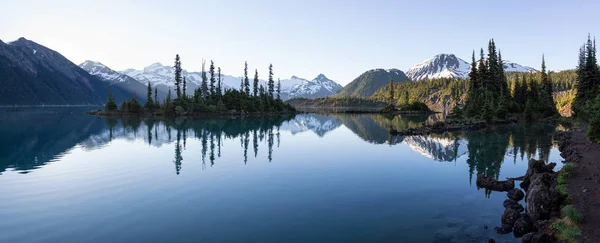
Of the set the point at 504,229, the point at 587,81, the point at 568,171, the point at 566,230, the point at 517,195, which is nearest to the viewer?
the point at 566,230

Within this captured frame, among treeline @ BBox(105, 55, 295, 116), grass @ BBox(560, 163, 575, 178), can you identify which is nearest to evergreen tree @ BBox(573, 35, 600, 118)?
grass @ BBox(560, 163, 575, 178)

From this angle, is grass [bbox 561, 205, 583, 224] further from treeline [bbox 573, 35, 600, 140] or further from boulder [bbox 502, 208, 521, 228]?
treeline [bbox 573, 35, 600, 140]

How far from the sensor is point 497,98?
9319 cm

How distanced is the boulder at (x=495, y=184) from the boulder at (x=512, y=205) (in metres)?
3.43

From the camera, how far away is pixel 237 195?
21453mm

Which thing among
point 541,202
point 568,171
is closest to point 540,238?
point 541,202

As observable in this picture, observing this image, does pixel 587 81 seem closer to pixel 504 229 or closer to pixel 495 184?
pixel 495 184

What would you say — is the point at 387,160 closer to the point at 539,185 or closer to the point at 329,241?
the point at 539,185

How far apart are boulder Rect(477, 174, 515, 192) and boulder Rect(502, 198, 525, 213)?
11.2 feet

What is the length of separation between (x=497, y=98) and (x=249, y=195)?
9159 centimetres

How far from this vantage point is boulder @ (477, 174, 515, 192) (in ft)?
75.8

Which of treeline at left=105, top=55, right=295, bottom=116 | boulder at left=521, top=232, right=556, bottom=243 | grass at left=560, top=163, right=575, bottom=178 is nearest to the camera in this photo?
boulder at left=521, top=232, right=556, bottom=243

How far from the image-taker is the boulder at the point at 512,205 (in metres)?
18.5

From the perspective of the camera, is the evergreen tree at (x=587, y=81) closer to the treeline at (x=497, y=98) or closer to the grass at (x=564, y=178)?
the treeline at (x=497, y=98)
